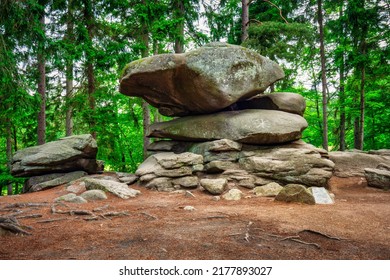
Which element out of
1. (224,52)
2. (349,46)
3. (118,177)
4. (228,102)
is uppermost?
(349,46)

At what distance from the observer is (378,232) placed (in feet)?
11.7

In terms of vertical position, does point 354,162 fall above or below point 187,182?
above

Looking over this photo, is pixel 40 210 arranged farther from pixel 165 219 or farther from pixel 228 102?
pixel 228 102

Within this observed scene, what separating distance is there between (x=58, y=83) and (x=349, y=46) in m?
17.3

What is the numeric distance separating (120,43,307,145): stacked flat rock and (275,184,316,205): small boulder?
3.19 meters

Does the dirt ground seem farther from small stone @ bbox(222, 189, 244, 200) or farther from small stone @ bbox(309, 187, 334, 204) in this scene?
small stone @ bbox(222, 189, 244, 200)

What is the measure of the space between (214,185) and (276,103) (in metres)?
5.10

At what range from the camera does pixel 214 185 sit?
23.4ft

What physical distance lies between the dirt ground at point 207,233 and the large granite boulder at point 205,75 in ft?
15.5

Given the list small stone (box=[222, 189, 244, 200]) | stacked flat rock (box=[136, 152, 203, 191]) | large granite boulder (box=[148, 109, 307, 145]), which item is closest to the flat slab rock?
stacked flat rock (box=[136, 152, 203, 191])

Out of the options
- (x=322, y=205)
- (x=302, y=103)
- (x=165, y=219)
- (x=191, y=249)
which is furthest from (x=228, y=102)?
(x=191, y=249)

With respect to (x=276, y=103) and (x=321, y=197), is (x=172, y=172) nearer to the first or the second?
(x=321, y=197)

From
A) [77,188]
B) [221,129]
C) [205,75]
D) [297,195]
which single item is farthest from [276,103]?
[77,188]

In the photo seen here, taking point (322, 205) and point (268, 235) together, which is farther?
point (322, 205)
